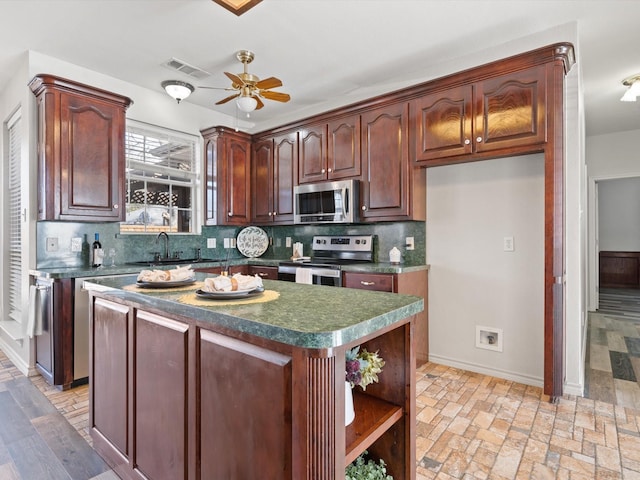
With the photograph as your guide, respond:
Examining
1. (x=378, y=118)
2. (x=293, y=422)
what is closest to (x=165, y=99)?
(x=378, y=118)

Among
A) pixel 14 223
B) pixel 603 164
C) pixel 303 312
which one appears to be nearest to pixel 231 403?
pixel 303 312

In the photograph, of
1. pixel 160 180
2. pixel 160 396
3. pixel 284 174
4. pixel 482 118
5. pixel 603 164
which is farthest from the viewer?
pixel 603 164

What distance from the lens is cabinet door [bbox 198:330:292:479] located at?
946mm

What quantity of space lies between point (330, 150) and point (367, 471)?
3.09 metres

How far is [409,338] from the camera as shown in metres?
1.26

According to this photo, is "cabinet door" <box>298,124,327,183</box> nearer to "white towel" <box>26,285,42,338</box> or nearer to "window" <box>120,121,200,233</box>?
"window" <box>120,121,200,233</box>

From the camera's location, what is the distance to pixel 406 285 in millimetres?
3012

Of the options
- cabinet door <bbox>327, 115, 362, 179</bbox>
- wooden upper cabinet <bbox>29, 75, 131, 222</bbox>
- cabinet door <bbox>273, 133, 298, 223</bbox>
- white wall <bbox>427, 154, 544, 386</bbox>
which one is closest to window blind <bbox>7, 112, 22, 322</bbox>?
wooden upper cabinet <bbox>29, 75, 131, 222</bbox>

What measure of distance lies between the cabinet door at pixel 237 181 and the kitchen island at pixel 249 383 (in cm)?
260

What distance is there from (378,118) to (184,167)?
2.40m

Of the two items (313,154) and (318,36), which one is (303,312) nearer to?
(318,36)

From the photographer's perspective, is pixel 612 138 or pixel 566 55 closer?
pixel 566 55

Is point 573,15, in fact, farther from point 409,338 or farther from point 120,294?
point 120,294

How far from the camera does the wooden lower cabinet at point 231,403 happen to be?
90 centimetres
